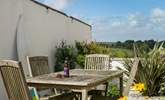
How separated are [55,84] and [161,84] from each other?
3.37m

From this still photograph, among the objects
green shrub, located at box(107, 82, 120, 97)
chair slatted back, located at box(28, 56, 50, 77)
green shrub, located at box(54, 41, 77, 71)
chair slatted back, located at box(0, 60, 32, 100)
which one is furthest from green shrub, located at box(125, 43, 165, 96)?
chair slatted back, located at box(0, 60, 32, 100)

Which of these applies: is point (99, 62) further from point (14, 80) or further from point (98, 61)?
point (14, 80)

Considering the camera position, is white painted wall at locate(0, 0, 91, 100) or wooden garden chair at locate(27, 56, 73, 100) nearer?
wooden garden chair at locate(27, 56, 73, 100)

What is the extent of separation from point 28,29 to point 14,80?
5370 mm

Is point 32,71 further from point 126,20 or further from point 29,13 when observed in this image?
point 126,20

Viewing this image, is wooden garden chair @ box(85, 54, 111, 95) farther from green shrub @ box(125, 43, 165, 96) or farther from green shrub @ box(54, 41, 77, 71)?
green shrub @ box(54, 41, 77, 71)

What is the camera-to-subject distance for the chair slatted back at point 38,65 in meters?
6.88

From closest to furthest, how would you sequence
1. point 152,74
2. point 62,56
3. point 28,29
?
point 152,74 → point 28,29 → point 62,56

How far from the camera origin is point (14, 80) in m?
4.27

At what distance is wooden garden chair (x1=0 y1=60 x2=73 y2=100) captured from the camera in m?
4.13

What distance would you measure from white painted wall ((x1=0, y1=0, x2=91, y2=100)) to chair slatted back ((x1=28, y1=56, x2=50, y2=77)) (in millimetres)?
1186

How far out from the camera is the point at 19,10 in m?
8.98

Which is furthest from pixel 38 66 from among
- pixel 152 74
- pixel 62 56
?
pixel 62 56

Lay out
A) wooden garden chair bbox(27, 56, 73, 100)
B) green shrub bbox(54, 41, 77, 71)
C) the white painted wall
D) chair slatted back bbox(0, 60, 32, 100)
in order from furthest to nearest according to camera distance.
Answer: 1. green shrub bbox(54, 41, 77, 71)
2. the white painted wall
3. wooden garden chair bbox(27, 56, 73, 100)
4. chair slatted back bbox(0, 60, 32, 100)
